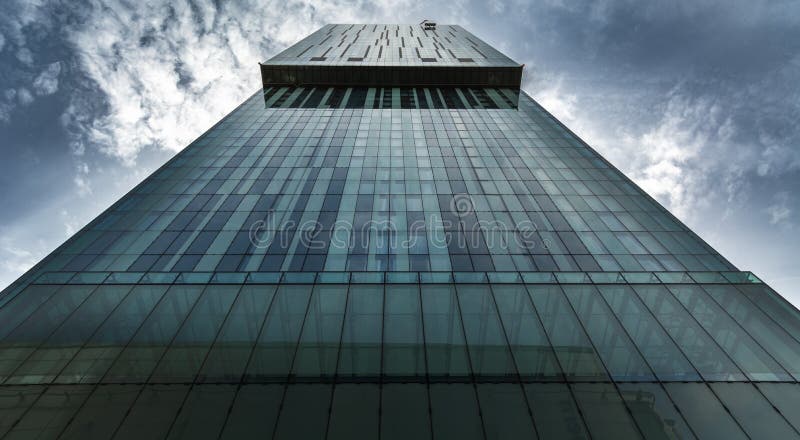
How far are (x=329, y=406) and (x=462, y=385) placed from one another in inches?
178

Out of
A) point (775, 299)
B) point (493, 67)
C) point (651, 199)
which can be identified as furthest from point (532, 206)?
point (493, 67)

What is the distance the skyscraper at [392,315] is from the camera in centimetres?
1121

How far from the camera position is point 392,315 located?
48.8 ft

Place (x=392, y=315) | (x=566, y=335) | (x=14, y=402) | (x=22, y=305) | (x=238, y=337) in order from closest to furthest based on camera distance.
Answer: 1. (x=14, y=402)
2. (x=238, y=337)
3. (x=566, y=335)
4. (x=392, y=315)
5. (x=22, y=305)

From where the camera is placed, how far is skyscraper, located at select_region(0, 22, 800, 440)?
441 inches

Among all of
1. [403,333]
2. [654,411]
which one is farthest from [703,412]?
[403,333]

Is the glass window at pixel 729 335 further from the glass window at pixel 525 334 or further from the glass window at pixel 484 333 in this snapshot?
the glass window at pixel 484 333

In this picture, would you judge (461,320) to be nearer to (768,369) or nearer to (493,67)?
(768,369)

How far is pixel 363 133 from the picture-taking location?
114ft

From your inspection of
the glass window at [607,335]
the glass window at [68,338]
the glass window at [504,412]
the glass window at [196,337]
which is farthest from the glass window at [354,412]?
the glass window at [68,338]

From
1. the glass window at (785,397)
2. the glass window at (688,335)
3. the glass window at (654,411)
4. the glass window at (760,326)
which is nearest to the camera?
the glass window at (654,411)

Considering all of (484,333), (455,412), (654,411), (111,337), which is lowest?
(654,411)

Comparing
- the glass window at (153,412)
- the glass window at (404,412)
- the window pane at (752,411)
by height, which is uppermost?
the glass window at (153,412)

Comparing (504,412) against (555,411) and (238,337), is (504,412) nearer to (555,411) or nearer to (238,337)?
(555,411)
